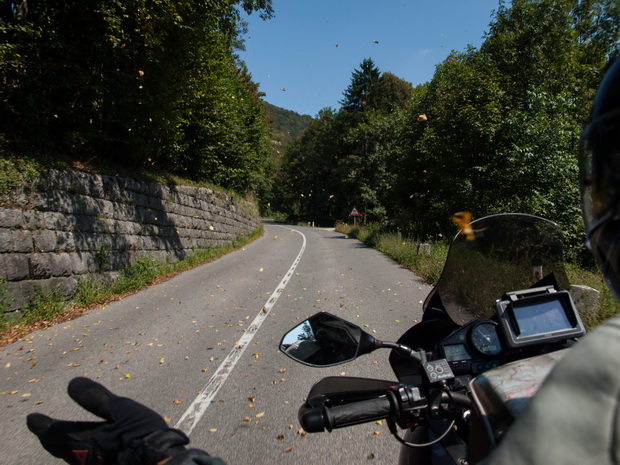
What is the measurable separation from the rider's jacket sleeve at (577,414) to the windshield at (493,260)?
1.56 m

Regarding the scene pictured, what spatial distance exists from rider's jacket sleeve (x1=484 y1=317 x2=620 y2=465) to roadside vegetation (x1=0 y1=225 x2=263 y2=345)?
24.5 feet

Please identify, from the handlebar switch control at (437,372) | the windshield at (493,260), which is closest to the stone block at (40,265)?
the windshield at (493,260)

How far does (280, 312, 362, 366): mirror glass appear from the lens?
1.59 metres

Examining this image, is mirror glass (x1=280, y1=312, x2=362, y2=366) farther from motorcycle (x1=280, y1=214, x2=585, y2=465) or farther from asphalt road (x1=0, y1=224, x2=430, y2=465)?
asphalt road (x1=0, y1=224, x2=430, y2=465)

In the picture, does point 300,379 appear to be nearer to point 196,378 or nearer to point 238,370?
point 238,370

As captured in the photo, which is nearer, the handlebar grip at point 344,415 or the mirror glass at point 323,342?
the handlebar grip at point 344,415

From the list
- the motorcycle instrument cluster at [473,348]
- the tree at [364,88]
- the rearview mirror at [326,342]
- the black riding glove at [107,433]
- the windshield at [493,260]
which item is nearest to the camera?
the black riding glove at [107,433]

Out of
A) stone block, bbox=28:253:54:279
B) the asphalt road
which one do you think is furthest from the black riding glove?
stone block, bbox=28:253:54:279

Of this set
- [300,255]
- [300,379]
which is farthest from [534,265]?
[300,255]

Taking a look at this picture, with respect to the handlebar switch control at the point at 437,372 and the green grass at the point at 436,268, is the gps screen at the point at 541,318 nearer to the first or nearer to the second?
the handlebar switch control at the point at 437,372

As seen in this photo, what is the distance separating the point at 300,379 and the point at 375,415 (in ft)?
11.4

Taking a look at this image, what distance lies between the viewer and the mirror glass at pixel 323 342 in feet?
5.21

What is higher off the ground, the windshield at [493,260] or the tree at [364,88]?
the tree at [364,88]

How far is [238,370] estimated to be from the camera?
16.0 feet
